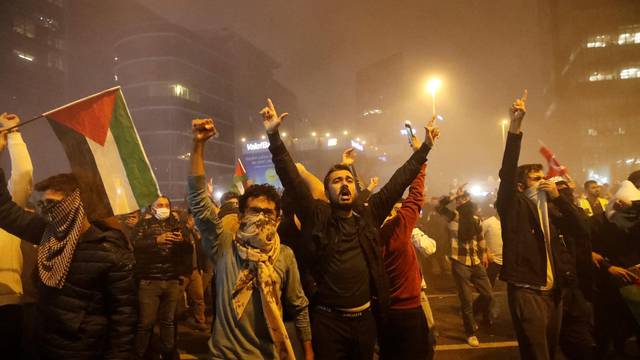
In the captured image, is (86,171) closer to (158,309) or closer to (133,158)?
(133,158)

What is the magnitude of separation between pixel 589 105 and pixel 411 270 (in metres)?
92.9

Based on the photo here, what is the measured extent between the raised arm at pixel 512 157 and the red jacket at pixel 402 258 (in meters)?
0.99

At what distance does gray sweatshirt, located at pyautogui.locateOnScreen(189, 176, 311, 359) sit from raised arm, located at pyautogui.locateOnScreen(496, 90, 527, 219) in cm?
257

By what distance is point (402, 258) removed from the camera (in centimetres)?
379

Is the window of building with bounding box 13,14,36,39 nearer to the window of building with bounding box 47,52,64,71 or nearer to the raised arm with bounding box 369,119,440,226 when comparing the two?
the window of building with bounding box 47,52,64,71

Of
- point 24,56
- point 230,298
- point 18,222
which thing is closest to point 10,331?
point 18,222

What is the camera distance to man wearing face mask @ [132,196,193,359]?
Result: 5.18 meters

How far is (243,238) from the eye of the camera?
9.14ft

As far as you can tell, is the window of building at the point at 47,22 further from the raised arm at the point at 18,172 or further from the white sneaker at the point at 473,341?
the white sneaker at the point at 473,341

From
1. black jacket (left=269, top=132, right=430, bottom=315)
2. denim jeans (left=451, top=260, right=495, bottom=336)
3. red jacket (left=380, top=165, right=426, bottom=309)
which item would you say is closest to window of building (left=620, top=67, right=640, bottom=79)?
denim jeans (left=451, top=260, right=495, bottom=336)

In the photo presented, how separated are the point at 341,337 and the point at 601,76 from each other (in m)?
95.9

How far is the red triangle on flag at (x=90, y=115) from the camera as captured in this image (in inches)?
136

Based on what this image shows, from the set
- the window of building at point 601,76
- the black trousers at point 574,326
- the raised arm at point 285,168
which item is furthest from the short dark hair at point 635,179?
the window of building at point 601,76

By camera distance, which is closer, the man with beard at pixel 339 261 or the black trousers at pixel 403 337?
the man with beard at pixel 339 261
